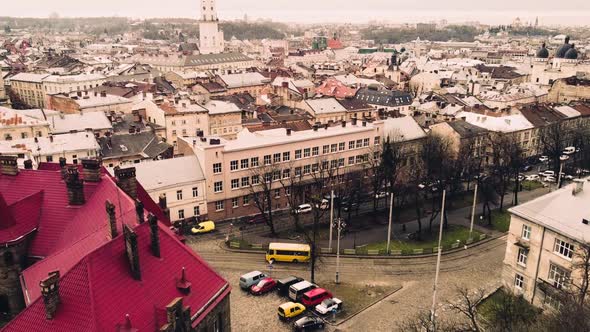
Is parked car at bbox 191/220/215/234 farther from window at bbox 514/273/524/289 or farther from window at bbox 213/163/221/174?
window at bbox 514/273/524/289

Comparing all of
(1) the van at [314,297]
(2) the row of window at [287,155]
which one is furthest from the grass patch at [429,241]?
(2) the row of window at [287,155]

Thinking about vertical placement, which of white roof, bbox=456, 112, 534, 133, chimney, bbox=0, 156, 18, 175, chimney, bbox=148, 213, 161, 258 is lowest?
white roof, bbox=456, 112, 534, 133

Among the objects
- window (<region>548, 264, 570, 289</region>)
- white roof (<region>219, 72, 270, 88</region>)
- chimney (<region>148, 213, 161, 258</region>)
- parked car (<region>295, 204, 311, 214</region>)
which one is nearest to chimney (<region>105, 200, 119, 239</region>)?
chimney (<region>148, 213, 161, 258</region>)

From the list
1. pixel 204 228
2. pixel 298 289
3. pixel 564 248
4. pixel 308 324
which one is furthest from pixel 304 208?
pixel 564 248

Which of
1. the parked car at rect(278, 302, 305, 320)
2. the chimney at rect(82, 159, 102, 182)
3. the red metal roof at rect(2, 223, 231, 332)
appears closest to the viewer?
the red metal roof at rect(2, 223, 231, 332)

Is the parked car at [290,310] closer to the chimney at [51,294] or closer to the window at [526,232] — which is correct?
the window at [526,232]

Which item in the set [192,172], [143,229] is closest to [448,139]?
[192,172]

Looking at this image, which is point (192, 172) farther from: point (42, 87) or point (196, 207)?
point (42, 87)
